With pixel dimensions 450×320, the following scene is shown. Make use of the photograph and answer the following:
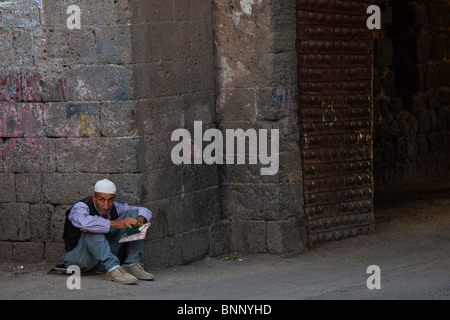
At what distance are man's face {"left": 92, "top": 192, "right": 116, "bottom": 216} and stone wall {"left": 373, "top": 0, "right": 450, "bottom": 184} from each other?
6.45m

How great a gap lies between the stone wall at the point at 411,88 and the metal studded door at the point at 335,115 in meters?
3.69

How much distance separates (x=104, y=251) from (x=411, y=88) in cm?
762

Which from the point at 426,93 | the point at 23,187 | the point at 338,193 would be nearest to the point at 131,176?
the point at 23,187

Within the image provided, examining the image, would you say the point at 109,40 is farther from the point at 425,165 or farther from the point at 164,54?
the point at 425,165

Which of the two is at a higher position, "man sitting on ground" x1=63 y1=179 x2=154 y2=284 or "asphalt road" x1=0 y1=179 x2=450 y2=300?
"man sitting on ground" x1=63 y1=179 x2=154 y2=284

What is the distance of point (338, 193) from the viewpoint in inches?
376

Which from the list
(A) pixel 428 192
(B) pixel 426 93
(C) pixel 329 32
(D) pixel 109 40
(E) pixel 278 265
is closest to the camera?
(D) pixel 109 40

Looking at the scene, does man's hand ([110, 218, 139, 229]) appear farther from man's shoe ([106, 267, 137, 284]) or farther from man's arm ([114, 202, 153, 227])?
man's shoe ([106, 267, 137, 284])

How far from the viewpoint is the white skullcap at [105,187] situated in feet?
25.2

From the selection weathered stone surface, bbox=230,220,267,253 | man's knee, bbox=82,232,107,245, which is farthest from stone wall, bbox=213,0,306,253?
man's knee, bbox=82,232,107,245

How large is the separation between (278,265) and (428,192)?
473 centimetres

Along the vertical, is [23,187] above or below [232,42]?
below

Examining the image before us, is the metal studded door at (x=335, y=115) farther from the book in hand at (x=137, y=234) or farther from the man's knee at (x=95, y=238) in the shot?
the man's knee at (x=95, y=238)

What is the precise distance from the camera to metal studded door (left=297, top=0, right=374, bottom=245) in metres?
9.12
